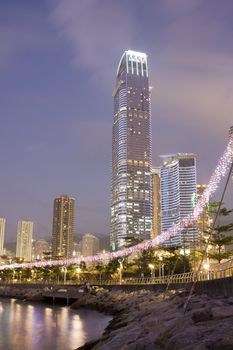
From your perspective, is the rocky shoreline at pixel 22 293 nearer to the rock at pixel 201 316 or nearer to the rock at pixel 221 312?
the rock at pixel 201 316

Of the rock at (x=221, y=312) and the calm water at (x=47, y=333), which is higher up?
the rock at (x=221, y=312)

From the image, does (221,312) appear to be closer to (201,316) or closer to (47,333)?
(201,316)

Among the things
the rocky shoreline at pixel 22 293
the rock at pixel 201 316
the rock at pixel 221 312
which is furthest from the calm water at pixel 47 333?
the rocky shoreline at pixel 22 293

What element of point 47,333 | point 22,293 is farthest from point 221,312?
point 22,293

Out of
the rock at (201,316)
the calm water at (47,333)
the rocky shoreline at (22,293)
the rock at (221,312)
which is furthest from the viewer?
the rocky shoreline at (22,293)

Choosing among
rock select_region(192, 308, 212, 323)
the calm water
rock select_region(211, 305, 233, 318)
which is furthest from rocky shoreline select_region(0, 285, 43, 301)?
rock select_region(211, 305, 233, 318)

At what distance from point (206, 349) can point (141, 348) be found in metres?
3.29

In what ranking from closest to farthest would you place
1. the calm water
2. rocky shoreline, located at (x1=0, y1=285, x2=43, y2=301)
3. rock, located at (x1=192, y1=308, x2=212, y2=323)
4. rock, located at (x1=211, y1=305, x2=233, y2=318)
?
rock, located at (x1=211, y1=305, x2=233, y2=318), rock, located at (x1=192, y1=308, x2=212, y2=323), the calm water, rocky shoreline, located at (x1=0, y1=285, x2=43, y2=301)

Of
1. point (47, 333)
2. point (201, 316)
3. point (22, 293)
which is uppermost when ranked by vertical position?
point (201, 316)

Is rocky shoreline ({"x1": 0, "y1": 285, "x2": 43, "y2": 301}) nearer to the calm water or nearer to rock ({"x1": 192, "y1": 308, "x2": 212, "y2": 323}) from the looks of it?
the calm water

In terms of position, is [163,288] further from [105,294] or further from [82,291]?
[82,291]

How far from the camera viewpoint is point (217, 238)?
6281 cm

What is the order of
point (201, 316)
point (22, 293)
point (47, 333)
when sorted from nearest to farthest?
point (201, 316) < point (47, 333) < point (22, 293)

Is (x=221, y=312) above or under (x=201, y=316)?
above
